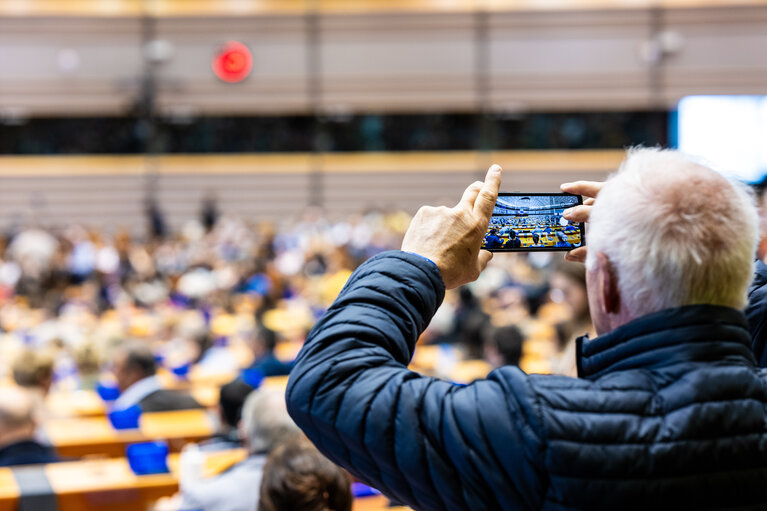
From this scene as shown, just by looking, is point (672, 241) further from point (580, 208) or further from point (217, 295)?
point (217, 295)

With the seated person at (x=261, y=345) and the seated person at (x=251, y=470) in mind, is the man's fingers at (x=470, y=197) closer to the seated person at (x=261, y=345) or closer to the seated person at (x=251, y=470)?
the seated person at (x=251, y=470)

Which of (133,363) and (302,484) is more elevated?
(302,484)

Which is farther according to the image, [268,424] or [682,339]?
[268,424]

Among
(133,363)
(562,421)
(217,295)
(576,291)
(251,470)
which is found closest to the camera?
(562,421)

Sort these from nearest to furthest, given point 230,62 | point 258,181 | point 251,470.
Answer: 1. point 251,470
2. point 230,62
3. point 258,181

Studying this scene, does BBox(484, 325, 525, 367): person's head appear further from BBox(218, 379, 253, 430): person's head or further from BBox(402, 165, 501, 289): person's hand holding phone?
BBox(402, 165, 501, 289): person's hand holding phone

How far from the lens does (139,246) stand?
16250 mm

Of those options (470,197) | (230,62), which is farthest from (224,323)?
(230,62)

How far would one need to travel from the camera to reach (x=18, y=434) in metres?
3.85

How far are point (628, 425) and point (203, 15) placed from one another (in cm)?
1941

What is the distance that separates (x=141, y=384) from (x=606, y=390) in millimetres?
4962

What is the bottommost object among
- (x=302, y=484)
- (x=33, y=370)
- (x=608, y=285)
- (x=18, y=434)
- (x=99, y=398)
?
(x=99, y=398)

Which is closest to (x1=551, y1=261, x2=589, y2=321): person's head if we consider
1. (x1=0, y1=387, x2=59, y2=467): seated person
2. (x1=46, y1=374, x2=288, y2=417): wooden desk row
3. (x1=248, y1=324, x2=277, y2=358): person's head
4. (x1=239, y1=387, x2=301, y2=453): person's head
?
(x1=239, y1=387, x2=301, y2=453): person's head

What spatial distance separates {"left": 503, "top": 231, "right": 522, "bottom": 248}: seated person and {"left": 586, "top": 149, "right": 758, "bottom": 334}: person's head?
0.27m
